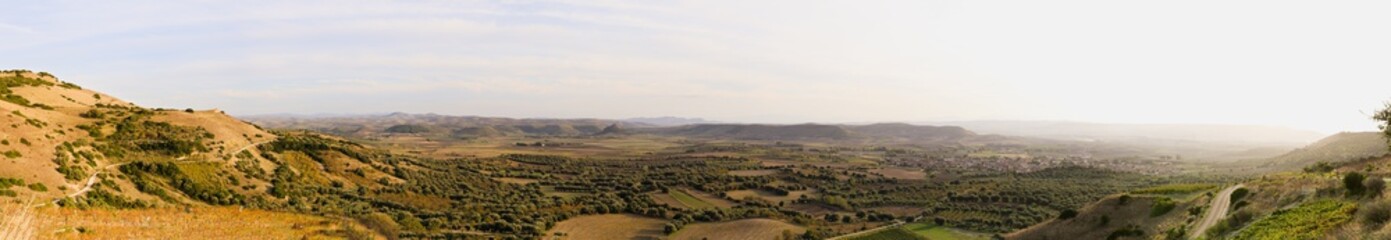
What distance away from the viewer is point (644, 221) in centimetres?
6244

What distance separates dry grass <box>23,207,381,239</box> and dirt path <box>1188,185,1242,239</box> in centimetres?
4256

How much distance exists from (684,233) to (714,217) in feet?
30.4

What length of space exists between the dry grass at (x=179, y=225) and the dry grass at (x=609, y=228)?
67.3ft

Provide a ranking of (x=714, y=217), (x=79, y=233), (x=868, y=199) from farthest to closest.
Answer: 1. (x=868, y=199)
2. (x=714, y=217)
3. (x=79, y=233)

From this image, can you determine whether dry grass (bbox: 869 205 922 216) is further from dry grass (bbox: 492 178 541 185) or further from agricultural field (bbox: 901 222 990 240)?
dry grass (bbox: 492 178 541 185)

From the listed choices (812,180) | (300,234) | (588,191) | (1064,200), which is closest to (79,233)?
(300,234)

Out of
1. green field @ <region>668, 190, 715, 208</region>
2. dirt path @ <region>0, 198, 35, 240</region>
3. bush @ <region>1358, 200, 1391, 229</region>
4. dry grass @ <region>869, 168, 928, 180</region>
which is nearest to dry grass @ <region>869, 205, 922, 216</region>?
green field @ <region>668, 190, 715, 208</region>

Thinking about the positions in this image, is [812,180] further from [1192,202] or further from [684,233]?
[1192,202]

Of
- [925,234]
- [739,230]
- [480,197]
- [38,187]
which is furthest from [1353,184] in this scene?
[480,197]

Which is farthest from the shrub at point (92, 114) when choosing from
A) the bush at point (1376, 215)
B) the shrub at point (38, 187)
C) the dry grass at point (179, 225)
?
the bush at point (1376, 215)

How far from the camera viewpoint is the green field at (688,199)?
7888 cm

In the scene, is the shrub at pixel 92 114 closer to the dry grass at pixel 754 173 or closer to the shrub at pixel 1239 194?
the shrub at pixel 1239 194

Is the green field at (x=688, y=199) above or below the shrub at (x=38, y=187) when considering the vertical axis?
below

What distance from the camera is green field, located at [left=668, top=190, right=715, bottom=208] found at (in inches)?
3106
